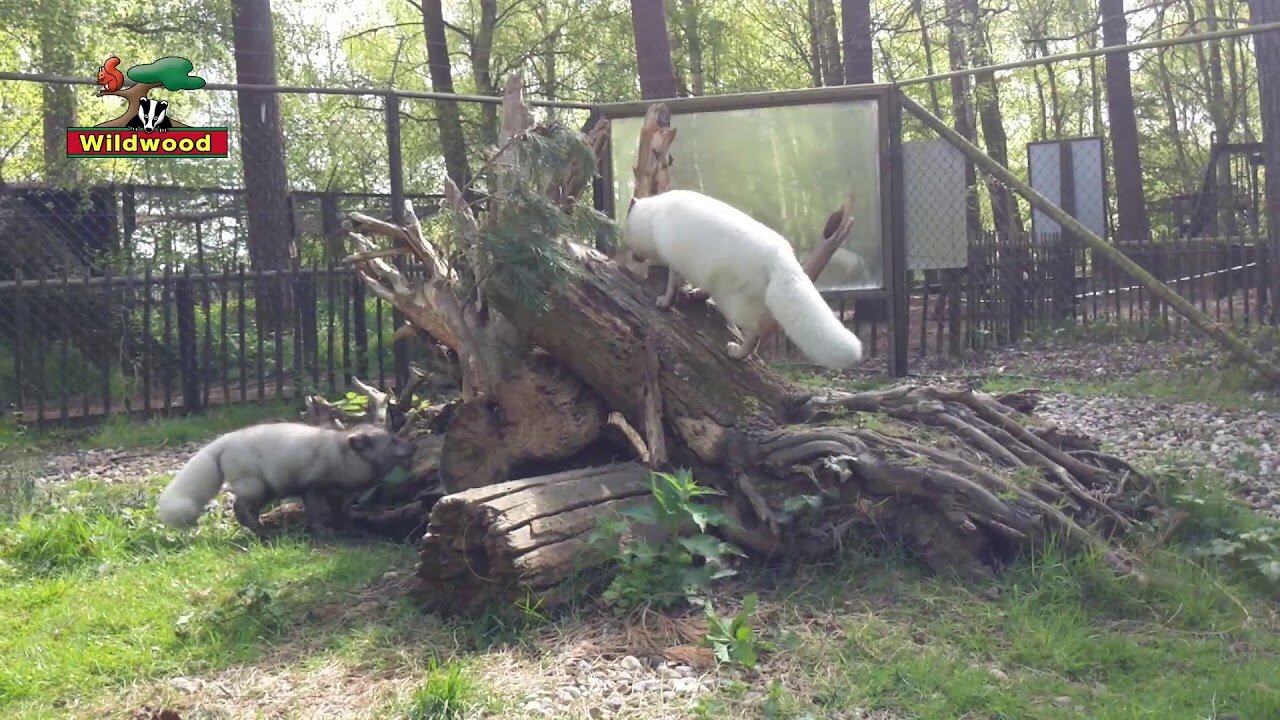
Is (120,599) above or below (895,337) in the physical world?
below

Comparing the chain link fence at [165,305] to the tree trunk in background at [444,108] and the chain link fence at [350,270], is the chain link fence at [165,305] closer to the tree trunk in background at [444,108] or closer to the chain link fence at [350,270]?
the chain link fence at [350,270]

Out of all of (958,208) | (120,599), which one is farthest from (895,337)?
(120,599)

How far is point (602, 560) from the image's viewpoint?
4.47 meters

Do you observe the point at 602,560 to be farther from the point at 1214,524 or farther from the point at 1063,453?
the point at 1214,524

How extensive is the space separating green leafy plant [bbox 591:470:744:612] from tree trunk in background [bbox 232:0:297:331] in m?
6.63

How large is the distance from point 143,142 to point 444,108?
20.6 feet

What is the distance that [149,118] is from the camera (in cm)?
1128

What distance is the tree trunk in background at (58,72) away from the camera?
39.5 feet

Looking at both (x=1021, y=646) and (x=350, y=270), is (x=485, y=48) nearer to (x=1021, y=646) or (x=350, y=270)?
(x=350, y=270)

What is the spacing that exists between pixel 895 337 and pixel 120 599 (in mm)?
6388

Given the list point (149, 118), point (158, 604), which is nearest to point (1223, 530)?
point (158, 604)

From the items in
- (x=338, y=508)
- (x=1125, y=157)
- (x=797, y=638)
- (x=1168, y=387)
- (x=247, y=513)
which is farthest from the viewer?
(x=1125, y=157)

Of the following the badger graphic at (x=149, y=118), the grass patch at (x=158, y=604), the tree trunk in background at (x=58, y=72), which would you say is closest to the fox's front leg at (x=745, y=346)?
the grass patch at (x=158, y=604)

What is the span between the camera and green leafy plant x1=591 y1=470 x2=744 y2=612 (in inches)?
169
